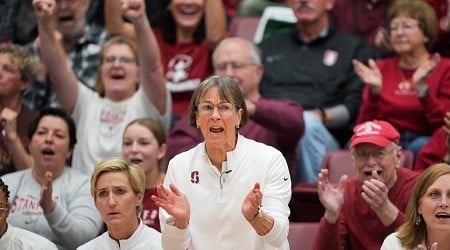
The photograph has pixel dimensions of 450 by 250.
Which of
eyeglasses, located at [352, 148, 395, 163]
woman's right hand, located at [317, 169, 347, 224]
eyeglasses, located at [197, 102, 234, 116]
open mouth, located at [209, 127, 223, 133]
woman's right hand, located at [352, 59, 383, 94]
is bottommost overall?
woman's right hand, located at [317, 169, 347, 224]

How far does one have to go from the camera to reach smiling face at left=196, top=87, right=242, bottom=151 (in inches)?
195

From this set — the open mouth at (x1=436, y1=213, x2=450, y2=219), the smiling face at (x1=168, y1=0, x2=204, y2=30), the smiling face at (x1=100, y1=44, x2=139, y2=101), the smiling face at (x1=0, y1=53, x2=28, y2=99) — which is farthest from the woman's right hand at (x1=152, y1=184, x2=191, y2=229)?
the smiling face at (x1=168, y1=0, x2=204, y2=30)

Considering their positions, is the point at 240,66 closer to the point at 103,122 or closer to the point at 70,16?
the point at 103,122

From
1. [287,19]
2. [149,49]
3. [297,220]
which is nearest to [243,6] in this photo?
[287,19]

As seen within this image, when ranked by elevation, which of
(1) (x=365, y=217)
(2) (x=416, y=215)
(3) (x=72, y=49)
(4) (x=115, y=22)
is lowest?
(1) (x=365, y=217)

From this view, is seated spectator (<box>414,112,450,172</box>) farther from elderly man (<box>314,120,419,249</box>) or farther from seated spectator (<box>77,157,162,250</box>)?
seated spectator (<box>77,157,162,250</box>)

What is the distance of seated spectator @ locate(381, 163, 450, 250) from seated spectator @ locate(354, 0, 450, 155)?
1.43 meters

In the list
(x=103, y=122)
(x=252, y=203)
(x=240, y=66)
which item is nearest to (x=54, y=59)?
(x=103, y=122)

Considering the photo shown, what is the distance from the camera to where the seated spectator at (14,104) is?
659cm

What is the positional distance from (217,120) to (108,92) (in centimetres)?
200

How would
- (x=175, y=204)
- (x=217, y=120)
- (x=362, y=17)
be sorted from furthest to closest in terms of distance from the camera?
(x=362, y=17)
(x=217, y=120)
(x=175, y=204)

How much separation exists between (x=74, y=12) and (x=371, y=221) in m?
2.76

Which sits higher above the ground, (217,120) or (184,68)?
(217,120)

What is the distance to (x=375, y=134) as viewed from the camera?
18.6 ft
